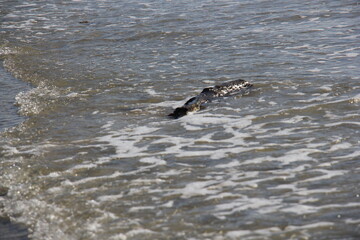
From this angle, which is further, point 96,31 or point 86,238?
point 96,31

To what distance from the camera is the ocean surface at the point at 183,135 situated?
4.44 metres

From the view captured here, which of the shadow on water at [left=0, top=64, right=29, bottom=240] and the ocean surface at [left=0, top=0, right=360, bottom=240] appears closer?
the shadow on water at [left=0, top=64, right=29, bottom=240]

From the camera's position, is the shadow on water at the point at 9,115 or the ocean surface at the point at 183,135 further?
the ocean surface at the point at 183,135

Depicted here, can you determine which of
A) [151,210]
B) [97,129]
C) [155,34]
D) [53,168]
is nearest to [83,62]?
[155,34]

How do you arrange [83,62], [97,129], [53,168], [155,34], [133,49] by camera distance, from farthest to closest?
1. [155,34]
2. [133,49]
3. [83,62]
4. [97,129]
5. [53,168]

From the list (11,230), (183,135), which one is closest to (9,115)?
(183,135)

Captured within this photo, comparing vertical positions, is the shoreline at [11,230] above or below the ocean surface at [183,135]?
above

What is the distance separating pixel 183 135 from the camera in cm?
627

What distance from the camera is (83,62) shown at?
10086mm

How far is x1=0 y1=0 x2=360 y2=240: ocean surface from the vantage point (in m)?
4.44

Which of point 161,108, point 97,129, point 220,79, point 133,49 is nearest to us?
point 97,129

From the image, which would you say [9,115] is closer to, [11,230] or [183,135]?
[183,135]

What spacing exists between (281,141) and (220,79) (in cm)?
272

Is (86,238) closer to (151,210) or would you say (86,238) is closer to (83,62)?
(151,210)
